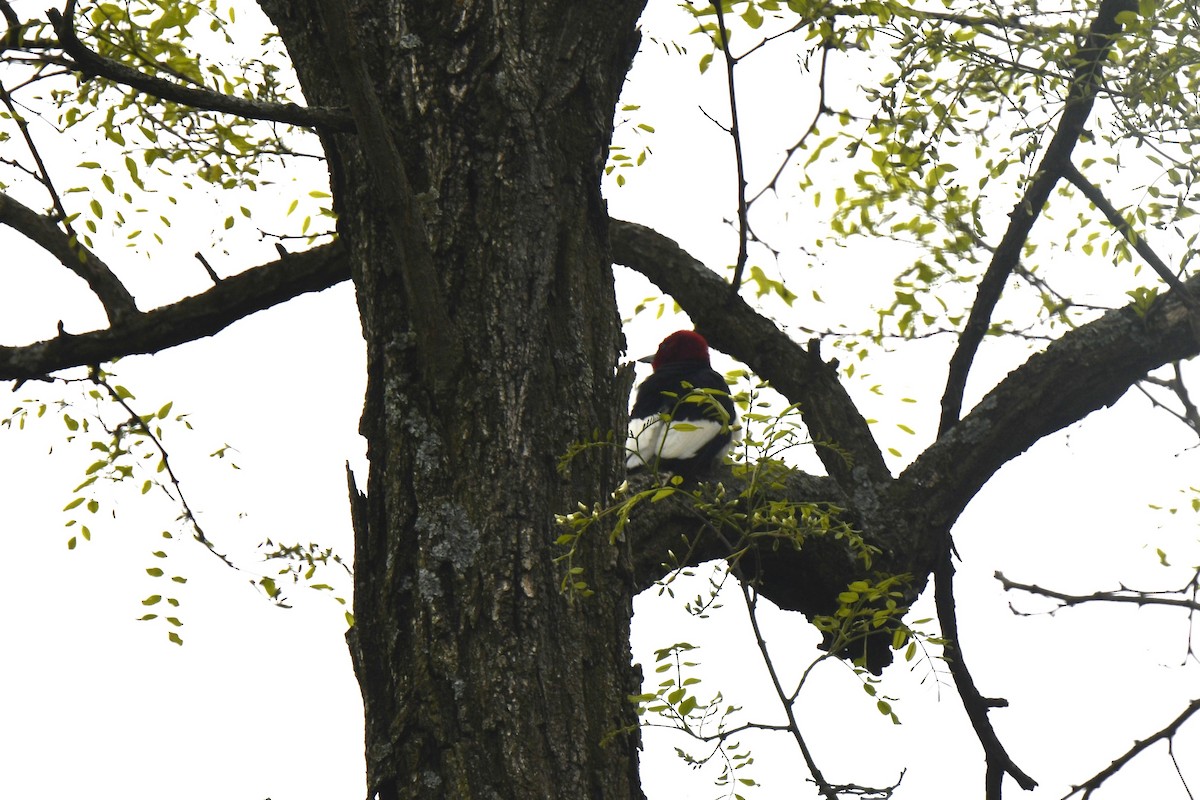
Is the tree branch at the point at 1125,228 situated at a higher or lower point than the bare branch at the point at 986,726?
higher

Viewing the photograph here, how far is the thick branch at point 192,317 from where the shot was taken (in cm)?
340

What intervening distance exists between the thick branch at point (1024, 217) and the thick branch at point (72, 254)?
2665mm

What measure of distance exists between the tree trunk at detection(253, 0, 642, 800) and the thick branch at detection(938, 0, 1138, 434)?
5.46ft

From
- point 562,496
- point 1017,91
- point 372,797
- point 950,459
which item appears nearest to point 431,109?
point 562,496

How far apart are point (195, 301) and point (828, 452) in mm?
2154

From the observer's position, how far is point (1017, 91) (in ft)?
13.7

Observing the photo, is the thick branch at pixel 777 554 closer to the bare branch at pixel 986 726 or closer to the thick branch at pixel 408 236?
the bare branch at pixel 986 726

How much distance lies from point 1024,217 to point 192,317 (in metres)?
2.68

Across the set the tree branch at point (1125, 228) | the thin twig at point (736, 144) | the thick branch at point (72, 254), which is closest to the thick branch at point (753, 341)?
the thin twig at point (736, 144)

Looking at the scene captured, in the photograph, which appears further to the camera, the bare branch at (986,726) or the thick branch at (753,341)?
the thick branch at (753,341)

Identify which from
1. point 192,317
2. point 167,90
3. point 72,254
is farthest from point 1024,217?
point 72,254

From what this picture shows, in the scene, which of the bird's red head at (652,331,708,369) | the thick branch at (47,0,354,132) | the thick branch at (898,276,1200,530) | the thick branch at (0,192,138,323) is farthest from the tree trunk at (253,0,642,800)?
the bird's red head at (652,331,708,369)

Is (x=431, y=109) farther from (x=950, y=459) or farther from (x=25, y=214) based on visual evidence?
(x=950, y=459)

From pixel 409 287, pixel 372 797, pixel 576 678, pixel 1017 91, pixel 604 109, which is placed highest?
pixel 1017 91
